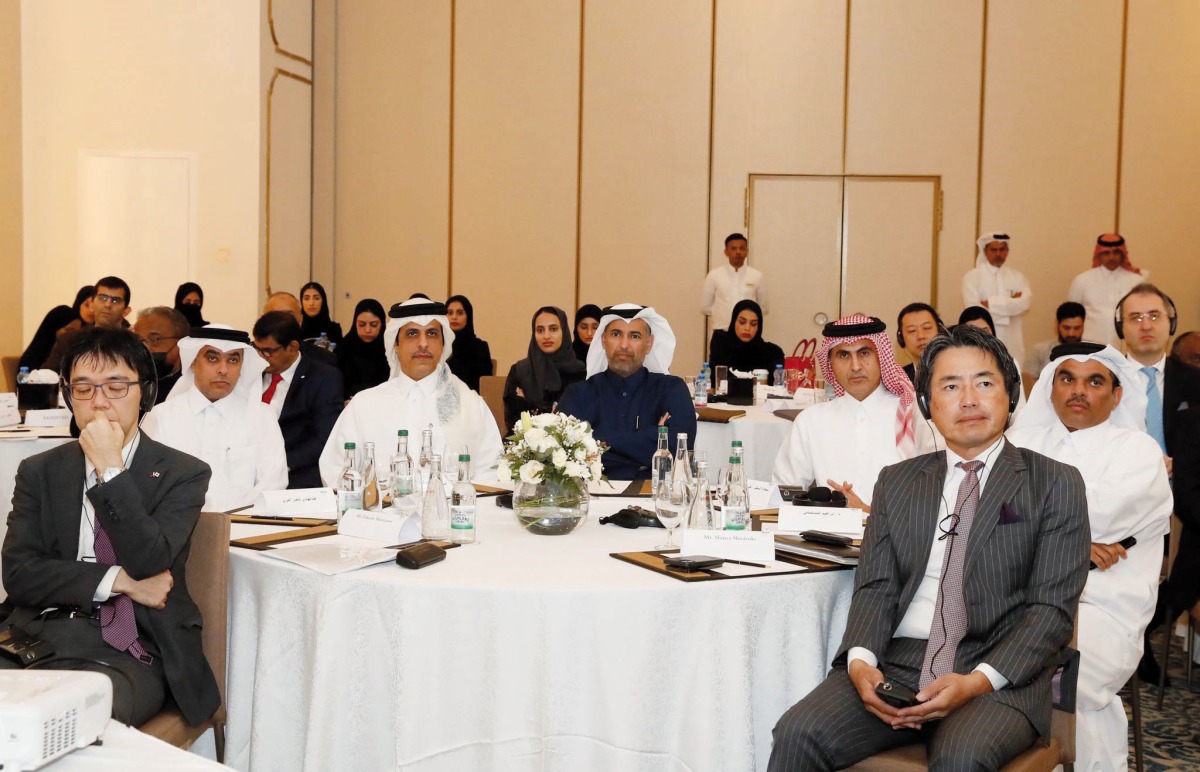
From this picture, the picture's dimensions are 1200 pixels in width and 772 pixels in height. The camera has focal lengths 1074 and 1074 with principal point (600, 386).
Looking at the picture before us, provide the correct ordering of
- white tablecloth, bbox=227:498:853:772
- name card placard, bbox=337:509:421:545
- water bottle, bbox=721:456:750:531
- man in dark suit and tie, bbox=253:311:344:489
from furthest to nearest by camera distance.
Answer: man in dark suit and tie, bbox=253:311:344:489, water bottle, bbox=721:456:750:531, name card placard, bbox=337:509:421:545, white tablecloth, bbox=227:498:853:772

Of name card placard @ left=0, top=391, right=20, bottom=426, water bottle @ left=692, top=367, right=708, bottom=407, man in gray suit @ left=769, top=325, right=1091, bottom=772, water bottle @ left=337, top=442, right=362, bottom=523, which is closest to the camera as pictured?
man in gray suit @ left=769, top=325, right=1091, bottom=772

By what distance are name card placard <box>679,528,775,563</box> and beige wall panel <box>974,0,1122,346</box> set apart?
840 cm

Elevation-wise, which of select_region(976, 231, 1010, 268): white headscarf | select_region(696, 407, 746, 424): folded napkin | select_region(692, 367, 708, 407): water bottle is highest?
select_region(976, 231, 1010, 268): white headscarf

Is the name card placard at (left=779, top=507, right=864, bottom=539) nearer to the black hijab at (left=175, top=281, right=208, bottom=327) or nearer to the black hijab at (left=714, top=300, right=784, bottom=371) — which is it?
the black hijab at (left=714, top=300, right=784, bottom=371)

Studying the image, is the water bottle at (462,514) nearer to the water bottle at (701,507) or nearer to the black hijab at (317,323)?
the water bottle at (701,507)

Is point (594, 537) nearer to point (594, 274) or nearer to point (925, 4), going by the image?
point (594, 274)

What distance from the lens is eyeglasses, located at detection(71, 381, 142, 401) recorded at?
2477 mm

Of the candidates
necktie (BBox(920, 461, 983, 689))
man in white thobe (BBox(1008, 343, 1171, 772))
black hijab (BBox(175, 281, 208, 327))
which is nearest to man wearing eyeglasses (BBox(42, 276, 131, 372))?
black hijab (BBox(175, 281, 208, 327))

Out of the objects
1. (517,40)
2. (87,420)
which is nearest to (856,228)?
(517,40)

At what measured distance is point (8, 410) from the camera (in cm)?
529

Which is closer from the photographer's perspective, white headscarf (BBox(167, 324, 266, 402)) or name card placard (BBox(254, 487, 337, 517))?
name card placard (BBox(254, 487, 337, 517))

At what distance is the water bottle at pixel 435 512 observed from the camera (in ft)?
9.27

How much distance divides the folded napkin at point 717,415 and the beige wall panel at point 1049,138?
511cm

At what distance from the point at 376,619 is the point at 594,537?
686 millimetres
